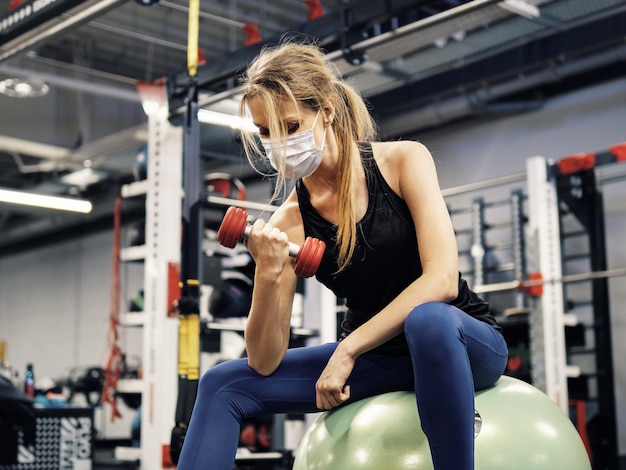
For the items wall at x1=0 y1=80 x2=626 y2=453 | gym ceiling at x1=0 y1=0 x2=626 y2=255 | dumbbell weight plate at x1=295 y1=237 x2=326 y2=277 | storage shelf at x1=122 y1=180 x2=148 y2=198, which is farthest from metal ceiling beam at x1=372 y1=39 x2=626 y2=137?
dumbbell weight plate at x1=295 y1=237 x2=326 y2=277

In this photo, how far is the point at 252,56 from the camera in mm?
4938

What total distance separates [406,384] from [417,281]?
32cm

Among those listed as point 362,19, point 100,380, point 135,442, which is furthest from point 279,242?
point 100,380

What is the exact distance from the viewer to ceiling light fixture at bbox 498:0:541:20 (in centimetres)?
462

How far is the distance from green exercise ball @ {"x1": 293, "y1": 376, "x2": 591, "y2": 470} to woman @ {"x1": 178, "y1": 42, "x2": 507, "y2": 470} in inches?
2.0

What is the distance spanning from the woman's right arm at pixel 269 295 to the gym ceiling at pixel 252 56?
57.3 inches

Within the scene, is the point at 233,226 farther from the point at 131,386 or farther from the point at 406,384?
the point at 131,386

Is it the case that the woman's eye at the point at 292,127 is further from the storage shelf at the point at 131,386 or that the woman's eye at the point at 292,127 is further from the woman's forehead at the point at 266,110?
the storage shelf at the point at 131,386

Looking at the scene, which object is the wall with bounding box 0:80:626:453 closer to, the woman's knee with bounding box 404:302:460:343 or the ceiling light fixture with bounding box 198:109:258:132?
the ceiling light fixture with bounding box 198:109:258:132

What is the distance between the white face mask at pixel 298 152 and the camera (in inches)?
70.1

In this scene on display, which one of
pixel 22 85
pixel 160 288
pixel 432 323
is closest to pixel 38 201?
pixel 22 85

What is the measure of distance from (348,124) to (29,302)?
460 inches

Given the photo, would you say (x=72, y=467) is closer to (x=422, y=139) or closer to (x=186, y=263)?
(x=186, y=263)

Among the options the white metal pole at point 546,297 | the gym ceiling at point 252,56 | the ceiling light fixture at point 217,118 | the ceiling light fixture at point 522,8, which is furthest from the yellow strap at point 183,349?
the ceiling light fixture at point 522,8
